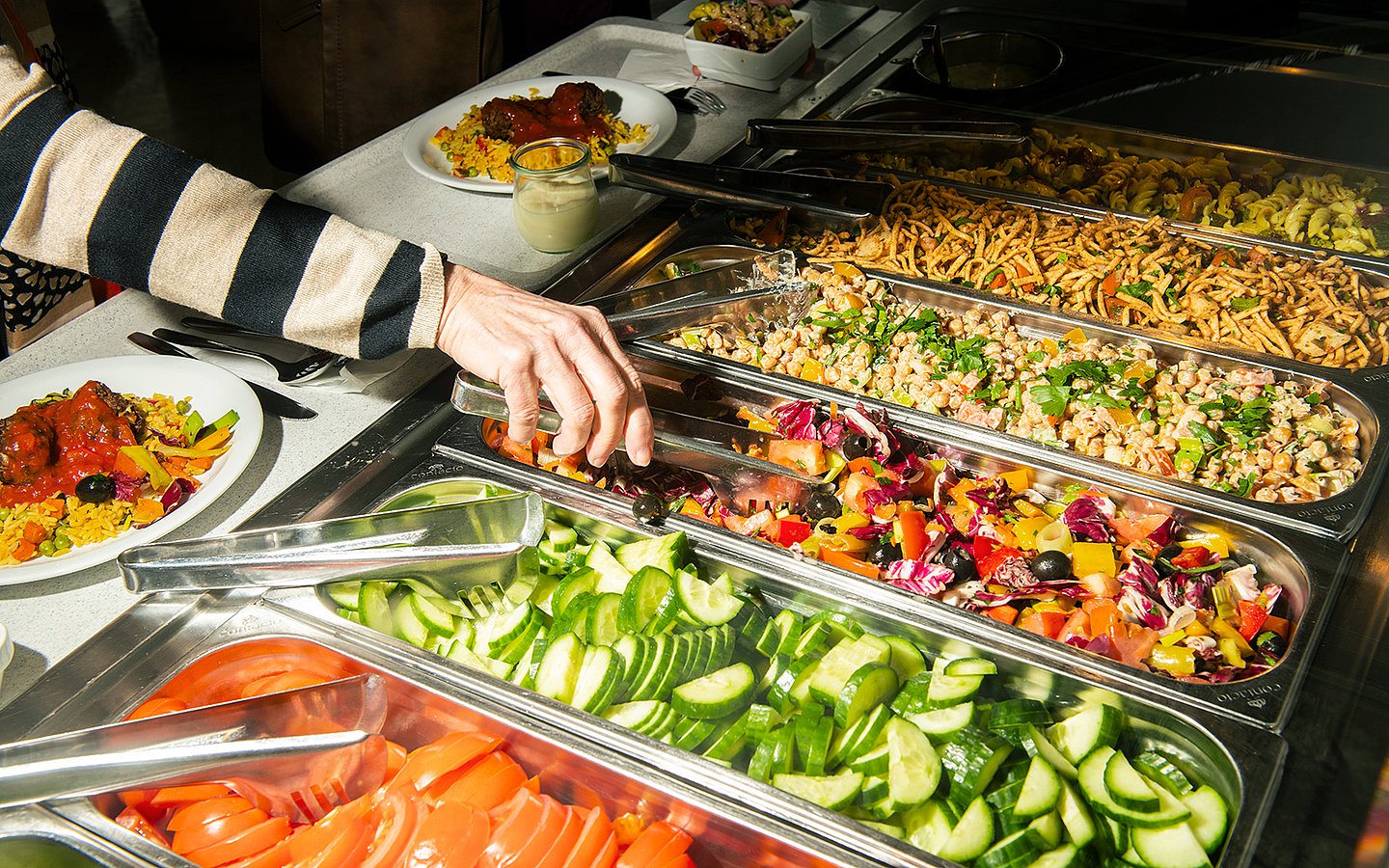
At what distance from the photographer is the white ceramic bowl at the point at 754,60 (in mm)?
3449

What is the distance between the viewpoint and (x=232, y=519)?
1838 millimetres

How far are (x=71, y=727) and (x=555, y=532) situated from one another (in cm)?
81

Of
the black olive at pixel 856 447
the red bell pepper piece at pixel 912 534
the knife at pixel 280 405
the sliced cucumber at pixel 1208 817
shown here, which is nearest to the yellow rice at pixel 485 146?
the knife at pixel 280 405

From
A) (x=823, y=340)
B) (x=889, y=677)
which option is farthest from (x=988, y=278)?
(x=889, y=677)

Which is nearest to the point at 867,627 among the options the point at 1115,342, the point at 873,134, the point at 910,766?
the point at 910,766

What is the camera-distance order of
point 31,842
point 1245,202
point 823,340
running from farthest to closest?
point 1245,202
point 823,340
point 31,842

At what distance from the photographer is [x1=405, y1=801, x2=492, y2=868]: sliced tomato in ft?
4.28

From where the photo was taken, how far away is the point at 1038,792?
1.36 metres

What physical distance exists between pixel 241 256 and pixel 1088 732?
1665 millimetres

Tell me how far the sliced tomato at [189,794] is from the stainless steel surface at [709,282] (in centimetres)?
125

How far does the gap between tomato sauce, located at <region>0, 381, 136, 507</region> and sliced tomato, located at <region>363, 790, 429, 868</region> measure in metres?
0.93

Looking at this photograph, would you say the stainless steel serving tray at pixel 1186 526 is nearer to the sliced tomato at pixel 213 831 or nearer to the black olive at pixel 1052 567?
the black olive at pixel 1052 567

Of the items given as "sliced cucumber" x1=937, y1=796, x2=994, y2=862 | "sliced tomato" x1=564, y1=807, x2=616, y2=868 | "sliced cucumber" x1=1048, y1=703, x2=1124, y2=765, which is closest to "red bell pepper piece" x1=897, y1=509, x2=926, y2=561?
"sliced cucumber" x1=1048, y1=703, x2=1124, y2=765

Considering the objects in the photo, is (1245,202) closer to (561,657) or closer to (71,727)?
(561,657)
